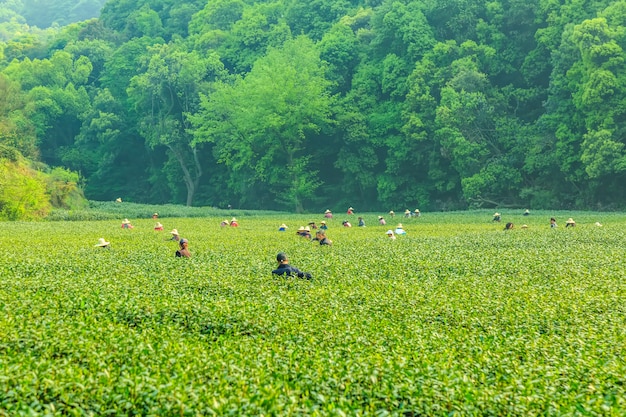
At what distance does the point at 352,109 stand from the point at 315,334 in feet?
198

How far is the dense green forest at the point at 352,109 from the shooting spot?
57.2 meters

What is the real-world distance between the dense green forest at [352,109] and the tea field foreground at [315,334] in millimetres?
35197

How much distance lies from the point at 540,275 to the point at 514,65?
50.8m

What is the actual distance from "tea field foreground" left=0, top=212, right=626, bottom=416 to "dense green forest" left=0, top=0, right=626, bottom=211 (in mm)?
35197

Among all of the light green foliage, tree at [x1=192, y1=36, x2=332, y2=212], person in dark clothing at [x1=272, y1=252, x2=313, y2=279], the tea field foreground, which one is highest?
tree at [x1=192, y1=36, x2=332, y2=212]

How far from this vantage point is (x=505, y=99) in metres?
63.0

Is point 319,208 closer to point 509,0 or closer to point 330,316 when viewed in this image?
point 509,0

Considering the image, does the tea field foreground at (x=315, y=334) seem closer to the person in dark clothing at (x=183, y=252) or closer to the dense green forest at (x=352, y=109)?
the person in dark clothing at (x=183, y=252)

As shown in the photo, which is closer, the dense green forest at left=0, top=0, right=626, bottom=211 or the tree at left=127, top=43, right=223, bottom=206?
the dense green forest at left=0, top=0, right=626, bottom=211

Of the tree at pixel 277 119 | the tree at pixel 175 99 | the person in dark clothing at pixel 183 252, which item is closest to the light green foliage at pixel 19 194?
the tree at pixel 277 119

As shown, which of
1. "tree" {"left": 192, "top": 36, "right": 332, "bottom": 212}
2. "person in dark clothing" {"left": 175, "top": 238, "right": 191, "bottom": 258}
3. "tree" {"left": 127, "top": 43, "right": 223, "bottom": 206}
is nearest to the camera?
"person in dark clothing" {"left": 175, "top": 238, "right": 191, "bottom": 258}

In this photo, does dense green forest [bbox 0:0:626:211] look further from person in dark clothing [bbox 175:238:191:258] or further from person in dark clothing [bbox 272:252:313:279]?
person in dark clothing [bbox 272:252:313:279]

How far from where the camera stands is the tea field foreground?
29.0 ft

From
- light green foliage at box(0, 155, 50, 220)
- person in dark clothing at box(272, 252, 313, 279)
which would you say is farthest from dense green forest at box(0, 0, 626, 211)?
person in dark clothing at box(272, 252, 313, 279)
